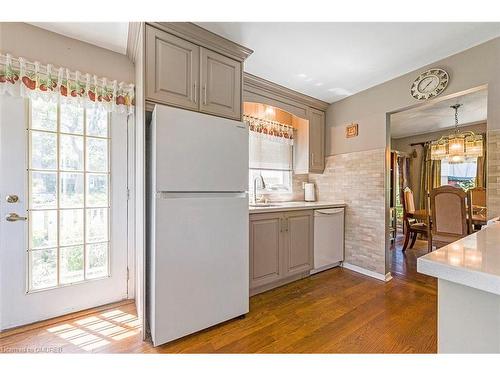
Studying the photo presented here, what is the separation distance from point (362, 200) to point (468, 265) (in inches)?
93.4

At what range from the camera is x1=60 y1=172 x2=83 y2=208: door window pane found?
6.12ft

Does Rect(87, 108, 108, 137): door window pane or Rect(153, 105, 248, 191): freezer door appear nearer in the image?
Rect(153, 105, 248, 191): freezer door

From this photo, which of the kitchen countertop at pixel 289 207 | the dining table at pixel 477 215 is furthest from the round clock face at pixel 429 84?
the dining table at pixel 477 215

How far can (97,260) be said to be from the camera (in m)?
2.02

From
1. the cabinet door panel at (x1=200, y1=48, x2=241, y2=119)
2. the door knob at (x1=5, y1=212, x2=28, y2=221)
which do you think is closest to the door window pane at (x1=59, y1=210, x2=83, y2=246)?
the door knob at (x1=5, y1=212, x2=28, y2=221)

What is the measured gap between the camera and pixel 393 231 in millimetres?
4340

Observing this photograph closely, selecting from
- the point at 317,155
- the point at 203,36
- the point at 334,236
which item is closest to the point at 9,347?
the point at 203,36

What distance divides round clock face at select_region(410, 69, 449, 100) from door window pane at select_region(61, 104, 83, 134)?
10.3 feet

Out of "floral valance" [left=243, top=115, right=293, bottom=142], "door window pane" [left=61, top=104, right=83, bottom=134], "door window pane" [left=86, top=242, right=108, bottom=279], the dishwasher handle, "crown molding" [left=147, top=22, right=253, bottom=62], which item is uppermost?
"crown molding" [left=147, top=22, right=253, bottom=62]

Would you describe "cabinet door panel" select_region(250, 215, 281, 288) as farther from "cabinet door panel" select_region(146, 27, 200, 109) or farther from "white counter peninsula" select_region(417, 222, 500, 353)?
"white counter peninsula" select_region(417, 222, 500, 353)

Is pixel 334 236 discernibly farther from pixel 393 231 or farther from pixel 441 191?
pixel 393 231

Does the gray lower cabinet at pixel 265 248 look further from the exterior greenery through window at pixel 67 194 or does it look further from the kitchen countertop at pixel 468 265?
the kitchen countertop at pixel 468 265

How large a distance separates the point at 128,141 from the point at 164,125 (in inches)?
33.2

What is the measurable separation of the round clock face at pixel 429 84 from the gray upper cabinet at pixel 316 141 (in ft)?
3.65
